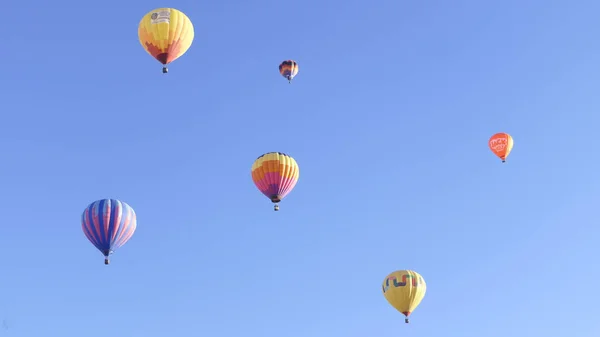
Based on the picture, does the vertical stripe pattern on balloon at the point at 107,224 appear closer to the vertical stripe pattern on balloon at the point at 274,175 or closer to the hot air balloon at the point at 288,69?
the vertical stripe pattern on balloon at the point at 274,175

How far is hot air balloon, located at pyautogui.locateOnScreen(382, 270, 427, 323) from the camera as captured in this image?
80.4 metres

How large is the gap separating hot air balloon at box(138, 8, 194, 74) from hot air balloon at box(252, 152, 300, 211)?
1038 centimetres

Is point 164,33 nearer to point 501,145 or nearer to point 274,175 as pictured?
point 274,175

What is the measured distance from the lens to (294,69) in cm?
10425

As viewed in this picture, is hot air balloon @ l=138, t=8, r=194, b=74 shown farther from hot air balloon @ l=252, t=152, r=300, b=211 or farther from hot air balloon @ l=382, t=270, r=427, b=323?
hot air balloon @ l=382, t=270, r=427, b=323

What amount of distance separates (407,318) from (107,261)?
81.1 ft

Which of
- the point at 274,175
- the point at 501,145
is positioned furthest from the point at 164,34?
the point at 501,145

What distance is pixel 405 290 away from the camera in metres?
80.5

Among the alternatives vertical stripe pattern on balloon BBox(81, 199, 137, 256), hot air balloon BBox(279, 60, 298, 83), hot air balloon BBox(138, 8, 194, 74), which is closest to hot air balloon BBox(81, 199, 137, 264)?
vertical stripe pattern on balloon BBox(81, 199, 137, 256)

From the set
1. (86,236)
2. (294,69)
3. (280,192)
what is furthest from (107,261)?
(294,69)

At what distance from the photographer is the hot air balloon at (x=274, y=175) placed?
76500mm

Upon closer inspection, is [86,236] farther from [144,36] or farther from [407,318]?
[407,318]

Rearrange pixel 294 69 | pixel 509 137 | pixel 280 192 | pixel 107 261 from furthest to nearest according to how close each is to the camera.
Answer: pixel 294 69 → pixel 509 137 → pixel 280 192 → pixel 107 261

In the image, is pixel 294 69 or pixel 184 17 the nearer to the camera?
pixel 184 17
